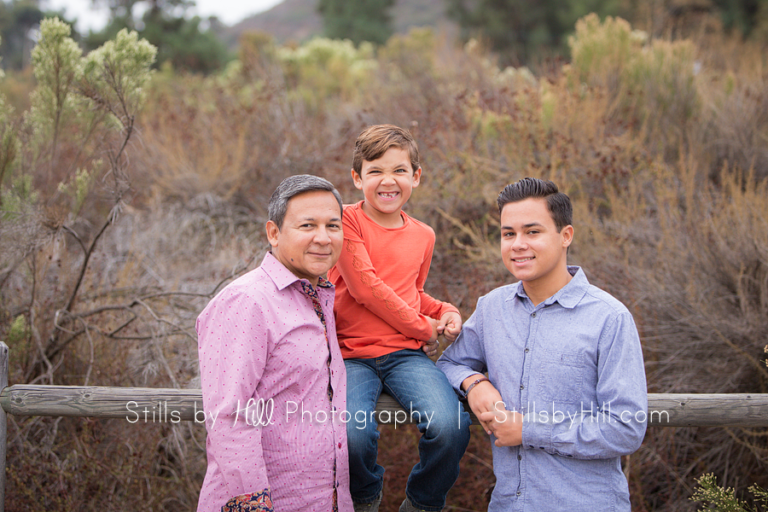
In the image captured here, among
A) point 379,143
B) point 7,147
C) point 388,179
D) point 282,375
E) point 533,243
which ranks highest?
point 7,147

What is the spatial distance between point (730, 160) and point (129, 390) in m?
5.90

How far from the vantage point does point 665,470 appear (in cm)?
362

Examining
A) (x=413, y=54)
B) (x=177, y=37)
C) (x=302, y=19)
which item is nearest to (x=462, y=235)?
(x=413, y=54)

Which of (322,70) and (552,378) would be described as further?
(322,70)

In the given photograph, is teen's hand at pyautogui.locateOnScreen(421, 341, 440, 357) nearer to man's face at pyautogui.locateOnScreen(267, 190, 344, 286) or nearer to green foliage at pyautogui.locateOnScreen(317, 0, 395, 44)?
man's face at pyautogui.locateOnScreen(267, 190, 344, 286)

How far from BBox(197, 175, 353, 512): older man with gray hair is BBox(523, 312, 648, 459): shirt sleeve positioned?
0.73 m

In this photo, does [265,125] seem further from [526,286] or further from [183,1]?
[183,1]

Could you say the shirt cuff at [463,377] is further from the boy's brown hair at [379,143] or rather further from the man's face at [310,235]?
the boy's brown hair at [379,143]

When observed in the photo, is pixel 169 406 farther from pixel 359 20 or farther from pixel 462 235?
pixel 359 20

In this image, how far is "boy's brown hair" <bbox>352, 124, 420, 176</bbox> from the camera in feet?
7.92

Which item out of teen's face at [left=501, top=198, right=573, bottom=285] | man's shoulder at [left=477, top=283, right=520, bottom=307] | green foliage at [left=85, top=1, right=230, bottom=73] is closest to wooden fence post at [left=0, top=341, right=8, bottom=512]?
man's shoulder at [left=477, top=283, right=520, bottom=307]

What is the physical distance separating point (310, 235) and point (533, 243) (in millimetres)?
821

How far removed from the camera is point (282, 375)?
77.9 inches

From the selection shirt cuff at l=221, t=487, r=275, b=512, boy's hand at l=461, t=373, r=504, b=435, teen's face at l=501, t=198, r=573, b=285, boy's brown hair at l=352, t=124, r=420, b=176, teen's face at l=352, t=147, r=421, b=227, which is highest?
boy's brown hair at l=352, t=124, r=420, b=176
